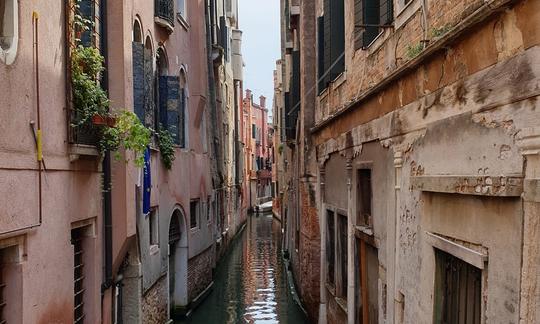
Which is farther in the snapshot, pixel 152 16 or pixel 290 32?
pixel 290 32

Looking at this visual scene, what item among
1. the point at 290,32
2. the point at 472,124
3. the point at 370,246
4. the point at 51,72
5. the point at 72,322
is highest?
the point at 290,32

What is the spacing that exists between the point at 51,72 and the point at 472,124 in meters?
3.94

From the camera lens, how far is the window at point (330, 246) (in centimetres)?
1065

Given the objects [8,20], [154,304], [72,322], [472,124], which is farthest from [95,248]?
[472,124]

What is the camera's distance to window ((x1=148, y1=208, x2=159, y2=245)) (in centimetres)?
1080

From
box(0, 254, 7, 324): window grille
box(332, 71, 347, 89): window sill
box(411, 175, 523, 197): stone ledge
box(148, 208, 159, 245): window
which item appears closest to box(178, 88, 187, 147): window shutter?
box(148, 208, 159, 245): window

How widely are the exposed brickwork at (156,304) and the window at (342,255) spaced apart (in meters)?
3.31

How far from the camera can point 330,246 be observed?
1105 cm

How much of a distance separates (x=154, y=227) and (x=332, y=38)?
4893 millimetres

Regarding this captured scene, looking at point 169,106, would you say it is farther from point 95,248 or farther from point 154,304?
point 95,248

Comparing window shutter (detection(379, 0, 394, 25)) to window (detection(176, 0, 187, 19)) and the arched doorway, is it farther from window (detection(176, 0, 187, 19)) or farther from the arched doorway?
window (detection(176, 0, 187, 19))

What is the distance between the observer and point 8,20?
4.61m

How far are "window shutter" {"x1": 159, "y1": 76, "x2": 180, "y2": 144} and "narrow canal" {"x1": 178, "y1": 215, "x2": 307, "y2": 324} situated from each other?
466cm

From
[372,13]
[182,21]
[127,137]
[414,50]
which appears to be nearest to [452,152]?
[414,50]
